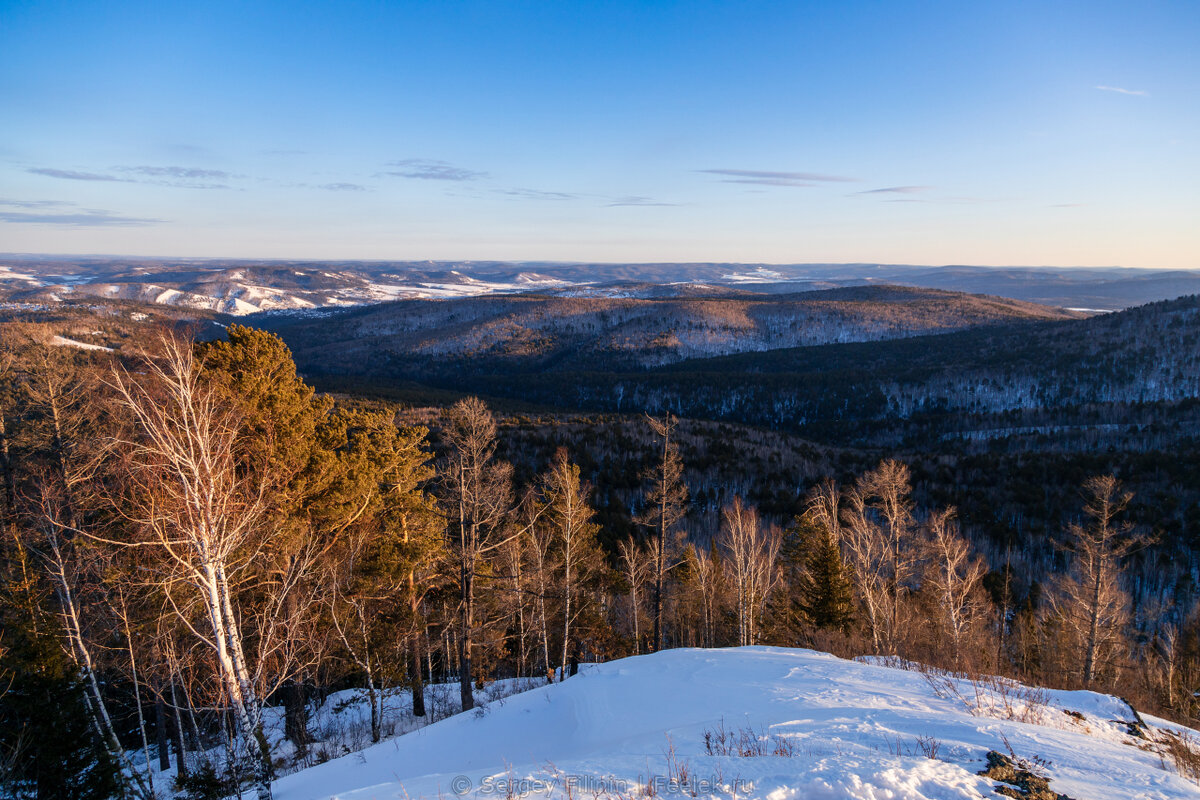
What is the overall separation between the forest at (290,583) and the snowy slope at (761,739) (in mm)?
2741

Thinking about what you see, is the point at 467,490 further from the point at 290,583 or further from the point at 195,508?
the point at 195,508

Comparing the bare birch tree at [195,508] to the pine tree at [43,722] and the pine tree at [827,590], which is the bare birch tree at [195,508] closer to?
the pine tree at [43,722]

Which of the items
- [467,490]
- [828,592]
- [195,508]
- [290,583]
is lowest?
[828,592]

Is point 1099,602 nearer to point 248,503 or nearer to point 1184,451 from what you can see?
point 248,503

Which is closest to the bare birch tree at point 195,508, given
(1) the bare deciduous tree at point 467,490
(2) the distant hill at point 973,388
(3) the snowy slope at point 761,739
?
(3) the snowy slope at point 761,739

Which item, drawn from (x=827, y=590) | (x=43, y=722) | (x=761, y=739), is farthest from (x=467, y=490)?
(x=827, y=590)

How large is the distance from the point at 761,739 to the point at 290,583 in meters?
10.7

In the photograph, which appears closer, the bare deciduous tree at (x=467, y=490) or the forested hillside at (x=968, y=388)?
the bare deciduous tree at (x=467, y=490)

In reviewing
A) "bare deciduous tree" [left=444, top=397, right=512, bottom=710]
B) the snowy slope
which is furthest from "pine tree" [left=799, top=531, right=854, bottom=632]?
"bare deciduous tree" [left=444, top=397, right=512, bottom=710]

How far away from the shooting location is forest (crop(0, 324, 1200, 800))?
10086mm

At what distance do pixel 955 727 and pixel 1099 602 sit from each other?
24.0 metres

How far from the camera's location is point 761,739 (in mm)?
6668

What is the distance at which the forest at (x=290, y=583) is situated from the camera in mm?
10086

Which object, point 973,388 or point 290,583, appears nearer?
point 290,583
